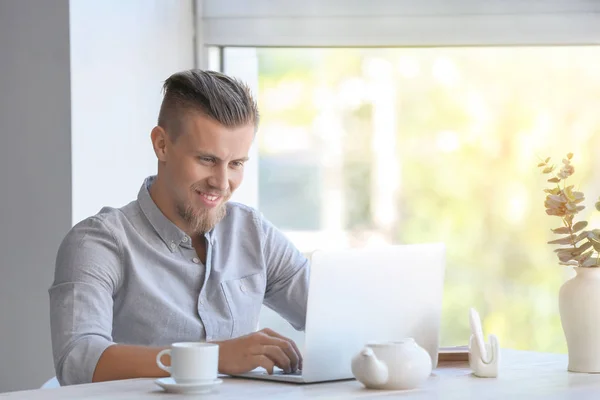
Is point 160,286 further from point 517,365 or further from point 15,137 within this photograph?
point 15,137

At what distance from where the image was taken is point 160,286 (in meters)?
2.14

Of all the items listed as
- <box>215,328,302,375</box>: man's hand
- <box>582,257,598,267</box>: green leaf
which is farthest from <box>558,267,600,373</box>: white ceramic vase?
<box>215,328,302,375</box>: man's hand

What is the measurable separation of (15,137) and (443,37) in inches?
64.2

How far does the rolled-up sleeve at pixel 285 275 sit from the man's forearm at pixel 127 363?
2.18 ft

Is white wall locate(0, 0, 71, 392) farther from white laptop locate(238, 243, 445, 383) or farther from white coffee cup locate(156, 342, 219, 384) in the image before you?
white coffee cup locate(156, 342, 219, 384)

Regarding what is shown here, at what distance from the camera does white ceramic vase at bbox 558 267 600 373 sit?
180cm

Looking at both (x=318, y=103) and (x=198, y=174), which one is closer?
(x=198, y=174)

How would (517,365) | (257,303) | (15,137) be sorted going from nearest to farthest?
1. (517,365)
2. (257,303)
3. (15,137)

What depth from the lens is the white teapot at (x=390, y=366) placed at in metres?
1.57

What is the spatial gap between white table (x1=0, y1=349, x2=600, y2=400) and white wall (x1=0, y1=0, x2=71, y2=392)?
1520 mm

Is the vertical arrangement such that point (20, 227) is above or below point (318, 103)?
below

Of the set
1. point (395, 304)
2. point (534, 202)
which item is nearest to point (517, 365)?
point (395, 304)

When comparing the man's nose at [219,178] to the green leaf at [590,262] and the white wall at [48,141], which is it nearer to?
the green leaf at [590,262]

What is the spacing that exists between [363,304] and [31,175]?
1.76 metres
